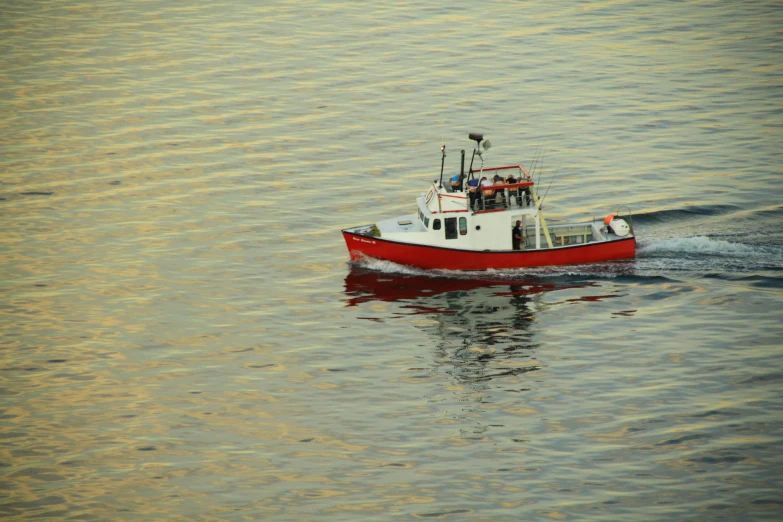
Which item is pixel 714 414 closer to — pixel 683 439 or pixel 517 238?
pixel 683 439

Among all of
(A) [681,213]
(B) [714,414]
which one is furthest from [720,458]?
(A) [681,213]

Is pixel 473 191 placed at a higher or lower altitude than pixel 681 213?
A: higher

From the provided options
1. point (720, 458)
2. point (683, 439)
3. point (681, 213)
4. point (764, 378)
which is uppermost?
point (681, 213)

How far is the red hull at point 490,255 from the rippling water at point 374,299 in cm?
53

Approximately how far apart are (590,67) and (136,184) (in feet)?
110

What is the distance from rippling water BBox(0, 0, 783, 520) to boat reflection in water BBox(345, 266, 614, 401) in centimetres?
11

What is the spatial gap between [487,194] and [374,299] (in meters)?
6.05

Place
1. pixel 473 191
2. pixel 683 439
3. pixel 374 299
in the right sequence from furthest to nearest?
pixel 473 191 → pixel 374 299 → pixel 683 439

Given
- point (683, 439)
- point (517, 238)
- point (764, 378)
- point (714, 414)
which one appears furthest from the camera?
point (517, 238)

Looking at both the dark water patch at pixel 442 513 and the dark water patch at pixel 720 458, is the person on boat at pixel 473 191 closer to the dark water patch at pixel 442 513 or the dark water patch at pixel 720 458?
the dark water patch at pixel 720 458

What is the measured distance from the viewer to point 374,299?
37.8 meters

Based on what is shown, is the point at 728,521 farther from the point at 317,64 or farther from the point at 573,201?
the point at 317,64

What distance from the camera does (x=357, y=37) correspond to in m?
77.9

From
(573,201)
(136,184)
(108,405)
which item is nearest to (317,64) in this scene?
(136,184)
